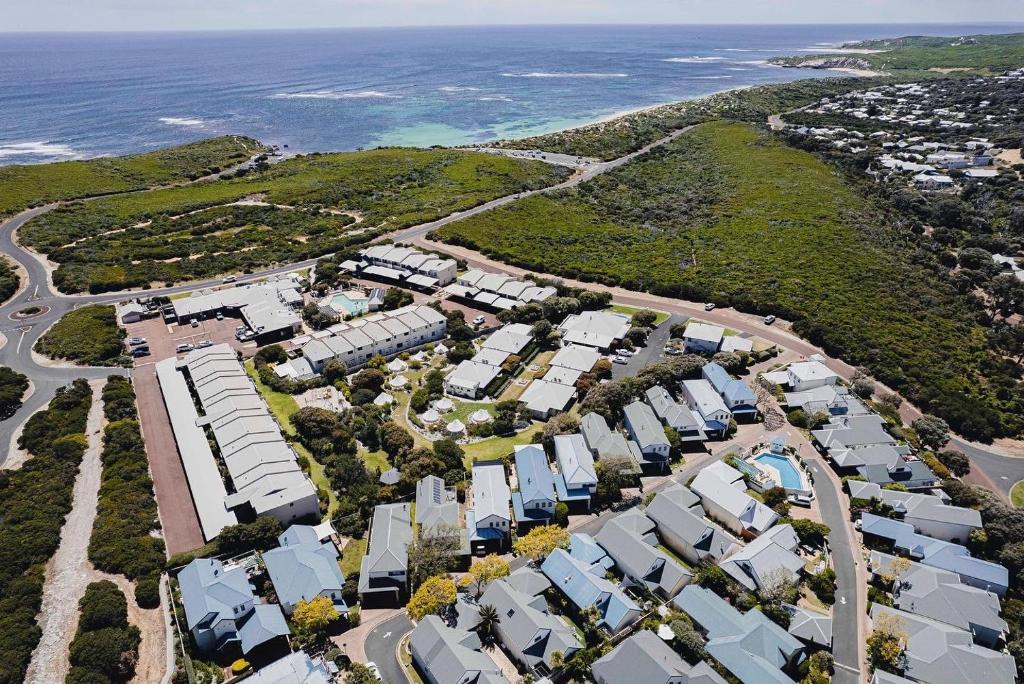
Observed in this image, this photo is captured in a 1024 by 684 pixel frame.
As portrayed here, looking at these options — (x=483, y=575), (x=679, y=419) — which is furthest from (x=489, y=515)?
(x=679, y=419)

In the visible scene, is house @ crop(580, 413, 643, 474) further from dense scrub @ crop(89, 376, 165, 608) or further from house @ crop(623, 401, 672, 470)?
dense scrub @ crop(89, 376, 165, 608)

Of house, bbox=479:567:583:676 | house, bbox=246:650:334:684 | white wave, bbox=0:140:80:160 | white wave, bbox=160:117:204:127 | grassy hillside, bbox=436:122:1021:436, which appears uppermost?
white wave, bbox=160:117:204:127

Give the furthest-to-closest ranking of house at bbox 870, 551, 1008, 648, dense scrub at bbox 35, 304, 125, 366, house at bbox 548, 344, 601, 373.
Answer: dense scrub at bbox 35, 304, 125, 366
house at bbox 548, 344, 601, 373
house at bbox 870, 551, 1008, 648

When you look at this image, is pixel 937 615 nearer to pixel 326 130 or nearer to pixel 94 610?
pixel 94 610

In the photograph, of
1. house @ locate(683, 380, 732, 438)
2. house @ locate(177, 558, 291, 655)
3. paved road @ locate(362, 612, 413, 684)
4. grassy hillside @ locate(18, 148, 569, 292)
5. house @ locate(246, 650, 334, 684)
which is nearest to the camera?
house @ locate(246, 650, 334, 684)

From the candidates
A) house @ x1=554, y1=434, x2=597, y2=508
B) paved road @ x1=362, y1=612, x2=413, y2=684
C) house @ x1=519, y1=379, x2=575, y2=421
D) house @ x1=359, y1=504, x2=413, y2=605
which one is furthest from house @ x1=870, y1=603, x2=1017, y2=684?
house @ x1=359, y1=504, x2=413, y2=605

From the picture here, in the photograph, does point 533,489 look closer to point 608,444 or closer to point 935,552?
point 608,444
